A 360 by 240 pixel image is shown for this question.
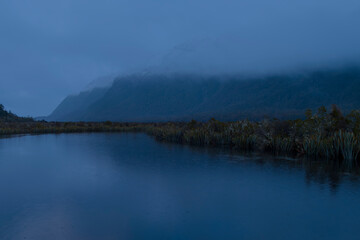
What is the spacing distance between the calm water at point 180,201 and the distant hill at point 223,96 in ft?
212

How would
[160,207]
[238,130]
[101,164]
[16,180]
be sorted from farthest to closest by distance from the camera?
[238,130] < [101,164] < [16,180] < [160,207]

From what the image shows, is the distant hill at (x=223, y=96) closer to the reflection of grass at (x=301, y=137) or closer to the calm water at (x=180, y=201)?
the reflection of grass at (x=301, y=137)

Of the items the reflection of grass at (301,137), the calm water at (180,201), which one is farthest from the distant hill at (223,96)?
the calm water at (180,201)

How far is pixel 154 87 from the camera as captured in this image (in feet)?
536

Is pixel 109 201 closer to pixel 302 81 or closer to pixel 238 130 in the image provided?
pixel 238 130

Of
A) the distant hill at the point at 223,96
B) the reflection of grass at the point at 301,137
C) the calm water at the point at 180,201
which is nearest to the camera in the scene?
the calm water at the point at 180,201

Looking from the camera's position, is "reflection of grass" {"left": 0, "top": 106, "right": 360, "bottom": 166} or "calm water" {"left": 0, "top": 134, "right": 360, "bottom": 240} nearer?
"calm water" {"left": 0, "top": 134, "right": 360, "bottom": 240}

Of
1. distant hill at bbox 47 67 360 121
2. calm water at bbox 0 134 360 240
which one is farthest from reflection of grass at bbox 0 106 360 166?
distant hill at bbox 47 67 360 121

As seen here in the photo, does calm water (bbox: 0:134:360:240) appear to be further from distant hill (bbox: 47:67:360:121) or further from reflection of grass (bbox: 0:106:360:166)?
distant hill (bbox: 47:67:360:121)

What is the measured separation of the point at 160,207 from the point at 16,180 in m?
6.79

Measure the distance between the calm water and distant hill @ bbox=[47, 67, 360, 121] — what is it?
212 ft

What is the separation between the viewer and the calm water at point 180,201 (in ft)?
21.9

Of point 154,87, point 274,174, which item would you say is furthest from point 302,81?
point 274,174

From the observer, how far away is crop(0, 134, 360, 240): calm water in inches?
262
